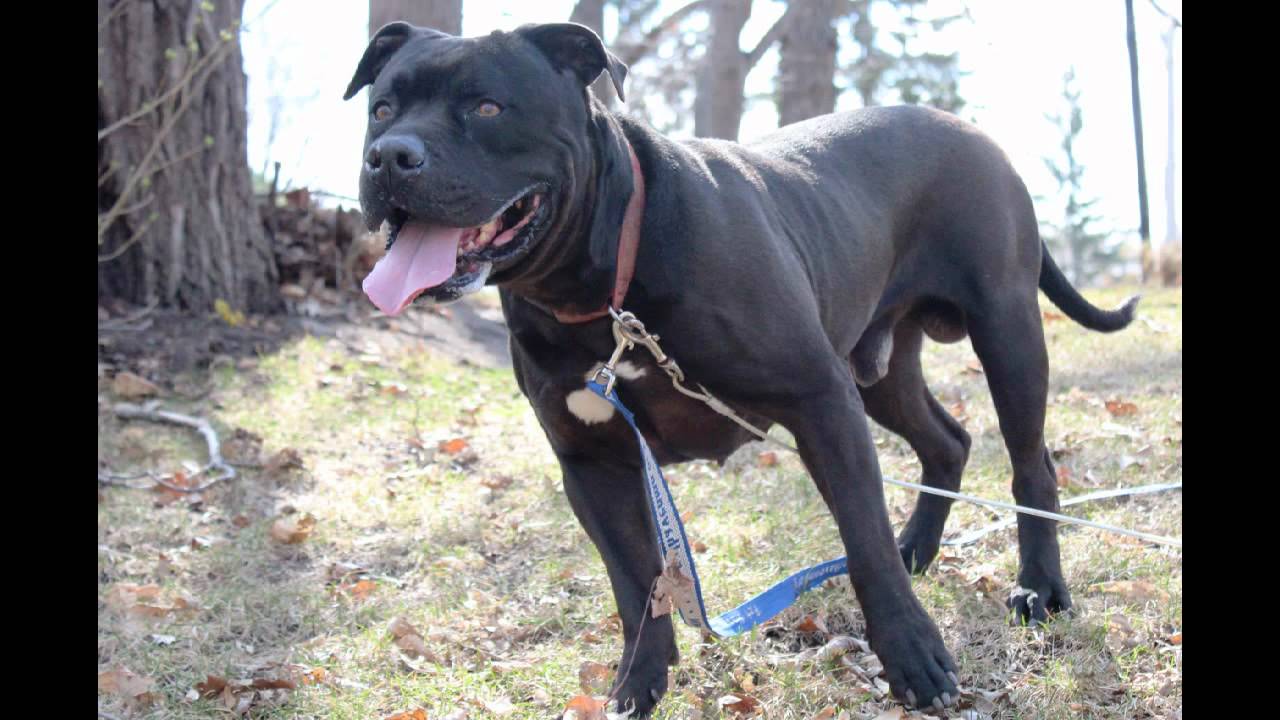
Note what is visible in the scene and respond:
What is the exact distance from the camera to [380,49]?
11.9ft

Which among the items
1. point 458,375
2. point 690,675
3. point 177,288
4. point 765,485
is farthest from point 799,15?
point 690,675

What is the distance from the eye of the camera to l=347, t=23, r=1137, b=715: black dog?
3.07 m

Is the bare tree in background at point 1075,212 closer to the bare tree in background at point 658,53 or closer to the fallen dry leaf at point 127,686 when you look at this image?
the bare tree in background at point 658,53

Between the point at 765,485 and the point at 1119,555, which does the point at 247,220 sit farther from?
the point at 1119,555

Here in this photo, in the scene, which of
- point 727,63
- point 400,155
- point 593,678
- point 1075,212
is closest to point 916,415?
point 593,678

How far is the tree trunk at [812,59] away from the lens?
12328 mm

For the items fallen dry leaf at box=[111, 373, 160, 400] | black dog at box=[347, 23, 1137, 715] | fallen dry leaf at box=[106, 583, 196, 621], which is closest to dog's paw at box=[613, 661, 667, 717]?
black dog at box=[347, 23, 1137, 715]

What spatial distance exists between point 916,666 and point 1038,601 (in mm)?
1008

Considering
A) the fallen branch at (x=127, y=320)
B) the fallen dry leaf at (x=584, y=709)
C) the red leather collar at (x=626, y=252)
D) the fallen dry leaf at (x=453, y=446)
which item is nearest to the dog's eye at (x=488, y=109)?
the red leather collar at (x=626, y=252)

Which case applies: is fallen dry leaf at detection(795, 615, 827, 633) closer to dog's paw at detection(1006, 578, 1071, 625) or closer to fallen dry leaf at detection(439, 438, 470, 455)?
dog's paw at detection(1006, 578, 1071, 625)

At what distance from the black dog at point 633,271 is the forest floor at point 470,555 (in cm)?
32
